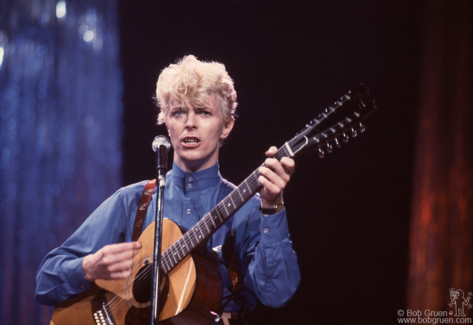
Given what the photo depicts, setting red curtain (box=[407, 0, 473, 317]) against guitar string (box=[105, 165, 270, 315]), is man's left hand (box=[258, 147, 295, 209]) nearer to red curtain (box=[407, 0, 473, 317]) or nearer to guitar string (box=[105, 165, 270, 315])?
guitar string (box=[105, 165, 270, 315])

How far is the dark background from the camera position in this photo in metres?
3.44

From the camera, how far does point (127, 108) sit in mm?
4383

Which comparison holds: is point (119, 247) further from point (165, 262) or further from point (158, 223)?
point (158, 223)

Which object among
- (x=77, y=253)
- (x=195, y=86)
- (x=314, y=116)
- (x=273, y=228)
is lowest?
(x=77, y=253)

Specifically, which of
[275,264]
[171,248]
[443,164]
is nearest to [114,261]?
[171,248]

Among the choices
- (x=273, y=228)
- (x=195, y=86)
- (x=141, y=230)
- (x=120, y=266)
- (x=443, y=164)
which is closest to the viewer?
(x=273, y=228)

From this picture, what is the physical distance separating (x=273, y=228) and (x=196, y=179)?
2.56 feet

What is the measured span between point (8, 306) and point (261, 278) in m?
3.52

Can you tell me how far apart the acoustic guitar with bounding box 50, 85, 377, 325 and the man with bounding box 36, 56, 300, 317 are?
10 centimetres

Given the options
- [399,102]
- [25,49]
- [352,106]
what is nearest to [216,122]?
[352,106]

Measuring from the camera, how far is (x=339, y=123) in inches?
72.0

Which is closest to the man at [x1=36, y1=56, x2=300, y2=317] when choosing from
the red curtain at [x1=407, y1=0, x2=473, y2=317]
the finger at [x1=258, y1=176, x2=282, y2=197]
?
the finger at [x1=258, y1=176, x2=282, y2=197]

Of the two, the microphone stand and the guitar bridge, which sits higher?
the microphone stand

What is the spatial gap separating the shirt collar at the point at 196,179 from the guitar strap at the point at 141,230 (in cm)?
19
